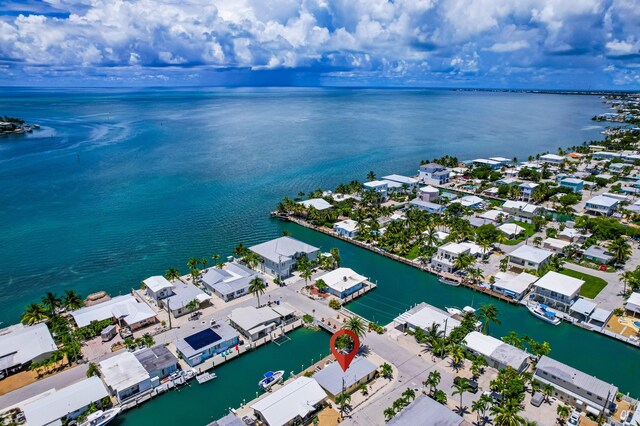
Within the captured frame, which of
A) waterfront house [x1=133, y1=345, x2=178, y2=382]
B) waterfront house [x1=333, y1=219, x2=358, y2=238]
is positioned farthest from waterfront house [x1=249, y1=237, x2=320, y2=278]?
waterfront house [x1=133, y1=345, x2=178, y2=382]

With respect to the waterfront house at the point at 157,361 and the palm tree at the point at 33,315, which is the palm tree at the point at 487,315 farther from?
the palm tree at the point at 33,315

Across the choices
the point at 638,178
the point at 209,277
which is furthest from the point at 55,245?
the point at 638,178

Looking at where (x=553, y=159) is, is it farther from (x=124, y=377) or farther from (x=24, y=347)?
(x=24, y=347)

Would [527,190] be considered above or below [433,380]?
below

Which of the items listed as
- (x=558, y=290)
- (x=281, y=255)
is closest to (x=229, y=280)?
(x=281, y=255)

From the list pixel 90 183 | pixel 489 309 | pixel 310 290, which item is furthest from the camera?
pixel 90 183

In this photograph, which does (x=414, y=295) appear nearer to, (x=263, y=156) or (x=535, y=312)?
(x=535, y=312)

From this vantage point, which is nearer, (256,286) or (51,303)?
(51,303)
